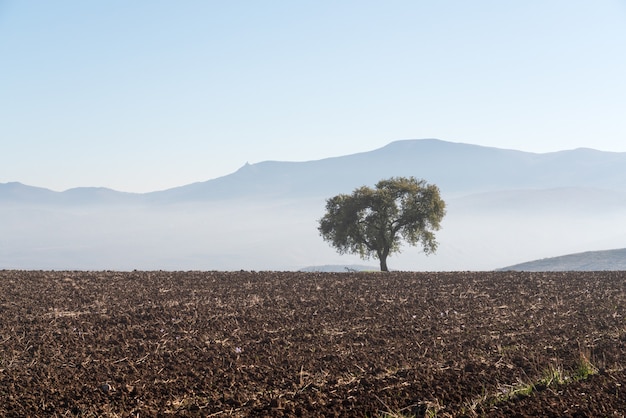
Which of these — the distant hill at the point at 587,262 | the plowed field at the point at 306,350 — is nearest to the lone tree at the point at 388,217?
the plowed field at the point at 306,350

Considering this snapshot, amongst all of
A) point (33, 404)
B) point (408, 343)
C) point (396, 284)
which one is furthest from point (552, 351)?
point (396, 284)

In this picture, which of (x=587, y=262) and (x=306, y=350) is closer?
(x=306, y=350)

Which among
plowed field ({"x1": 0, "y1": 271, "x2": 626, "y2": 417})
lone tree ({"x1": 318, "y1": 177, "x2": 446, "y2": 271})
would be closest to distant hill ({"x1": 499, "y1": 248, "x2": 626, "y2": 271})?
lone tree ({"x1": 318, "y1": 177, "x2": 446, "y2": 271})

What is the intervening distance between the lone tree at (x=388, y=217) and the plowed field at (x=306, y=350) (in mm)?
19240

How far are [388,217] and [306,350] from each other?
35.4m

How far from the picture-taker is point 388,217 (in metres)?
53.8

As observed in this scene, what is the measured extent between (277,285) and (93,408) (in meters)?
21.0

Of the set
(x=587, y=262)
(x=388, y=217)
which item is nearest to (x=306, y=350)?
(x=388, y=217)

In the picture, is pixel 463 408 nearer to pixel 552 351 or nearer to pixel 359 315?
pixel 552 351

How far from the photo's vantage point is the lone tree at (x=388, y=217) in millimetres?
53156

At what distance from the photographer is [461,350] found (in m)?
18.9

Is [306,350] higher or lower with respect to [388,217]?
lower

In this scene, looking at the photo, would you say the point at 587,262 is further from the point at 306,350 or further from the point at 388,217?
the point at 306,350

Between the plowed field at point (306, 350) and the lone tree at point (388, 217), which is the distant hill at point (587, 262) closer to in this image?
the lone tree at point (388, 217)
